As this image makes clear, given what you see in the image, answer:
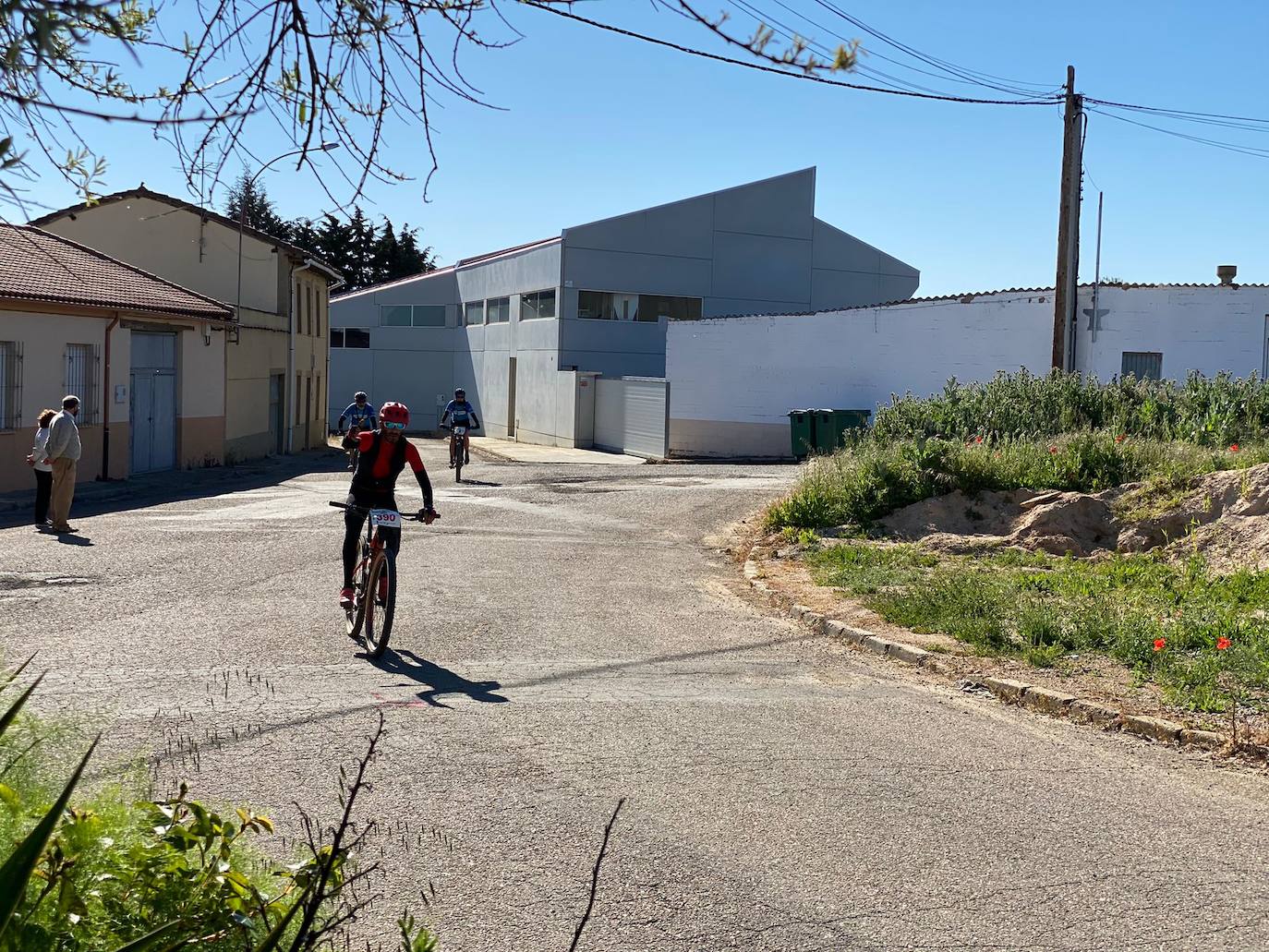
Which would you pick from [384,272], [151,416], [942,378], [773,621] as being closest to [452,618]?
[773,621]

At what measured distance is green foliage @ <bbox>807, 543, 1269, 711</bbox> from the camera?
27.7 feet

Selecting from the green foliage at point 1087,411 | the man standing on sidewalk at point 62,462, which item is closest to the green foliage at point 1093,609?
the green foliage at point 1087,411

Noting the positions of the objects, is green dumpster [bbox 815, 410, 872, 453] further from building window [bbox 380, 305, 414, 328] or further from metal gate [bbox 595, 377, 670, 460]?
building window [bbox 380, 305, 414, 328]

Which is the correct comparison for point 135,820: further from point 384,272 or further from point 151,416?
point 384,272

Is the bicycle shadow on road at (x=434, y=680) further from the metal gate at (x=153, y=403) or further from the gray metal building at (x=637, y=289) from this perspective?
the gray metal building at (x=637, y=289)

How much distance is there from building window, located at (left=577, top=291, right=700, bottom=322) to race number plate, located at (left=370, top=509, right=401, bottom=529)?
3399cm

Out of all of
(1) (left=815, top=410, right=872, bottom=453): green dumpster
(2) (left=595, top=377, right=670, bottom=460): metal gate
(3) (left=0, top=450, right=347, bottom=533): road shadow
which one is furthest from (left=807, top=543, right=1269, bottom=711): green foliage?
(2) (left=595, top=377, right=670, bottom=460): metal gate

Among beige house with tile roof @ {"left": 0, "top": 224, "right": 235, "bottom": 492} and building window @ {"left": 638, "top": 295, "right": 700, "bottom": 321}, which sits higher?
building window @ {"left": 638, "top": 295, "right": 700, "bottom": 321}

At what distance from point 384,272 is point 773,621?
67.9 m

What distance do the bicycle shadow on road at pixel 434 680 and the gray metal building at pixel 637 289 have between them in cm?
2967

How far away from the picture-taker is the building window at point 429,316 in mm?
54000

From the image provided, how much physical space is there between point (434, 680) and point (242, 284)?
1186 inches

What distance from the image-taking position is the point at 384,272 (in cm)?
7619

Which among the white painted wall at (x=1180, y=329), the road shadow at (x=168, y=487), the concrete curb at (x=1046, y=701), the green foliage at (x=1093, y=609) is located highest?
the white painted wall at (x=1180, y=329)
